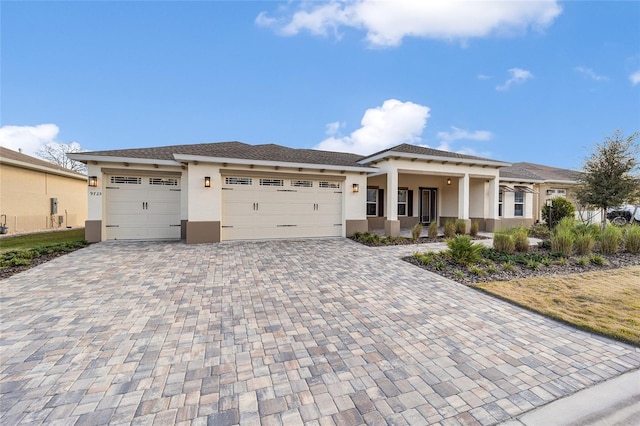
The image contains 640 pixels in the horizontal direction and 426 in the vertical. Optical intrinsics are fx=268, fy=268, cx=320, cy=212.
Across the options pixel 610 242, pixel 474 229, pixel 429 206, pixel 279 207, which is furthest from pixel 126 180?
pixel 610 242

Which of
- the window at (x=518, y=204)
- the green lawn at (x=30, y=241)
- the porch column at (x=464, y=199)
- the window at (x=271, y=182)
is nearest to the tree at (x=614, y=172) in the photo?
the porch column at (x=464, y=199)

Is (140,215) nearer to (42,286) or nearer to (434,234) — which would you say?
(42,286)

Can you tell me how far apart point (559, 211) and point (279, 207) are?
14.2m

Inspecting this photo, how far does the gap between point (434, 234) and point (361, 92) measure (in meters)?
8.95

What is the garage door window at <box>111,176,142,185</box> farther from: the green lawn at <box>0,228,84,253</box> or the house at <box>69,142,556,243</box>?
the green lawn at <box>0,228,84,253</box>

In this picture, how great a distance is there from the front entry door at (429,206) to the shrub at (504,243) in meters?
7.75

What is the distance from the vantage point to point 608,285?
204 inches

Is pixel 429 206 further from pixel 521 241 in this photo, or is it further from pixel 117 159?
pixel 117 159

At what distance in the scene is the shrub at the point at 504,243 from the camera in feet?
25.4

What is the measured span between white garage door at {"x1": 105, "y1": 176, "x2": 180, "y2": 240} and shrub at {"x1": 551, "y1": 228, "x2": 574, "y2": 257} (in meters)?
12.8

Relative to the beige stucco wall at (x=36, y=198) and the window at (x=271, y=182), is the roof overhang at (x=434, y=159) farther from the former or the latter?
the beige stucco wall at (x=36, y=198)

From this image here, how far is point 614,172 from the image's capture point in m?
9.41

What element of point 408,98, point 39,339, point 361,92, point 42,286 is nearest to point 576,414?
point 39,339

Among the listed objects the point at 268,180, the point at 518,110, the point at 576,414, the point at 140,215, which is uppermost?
the point at 518,110
